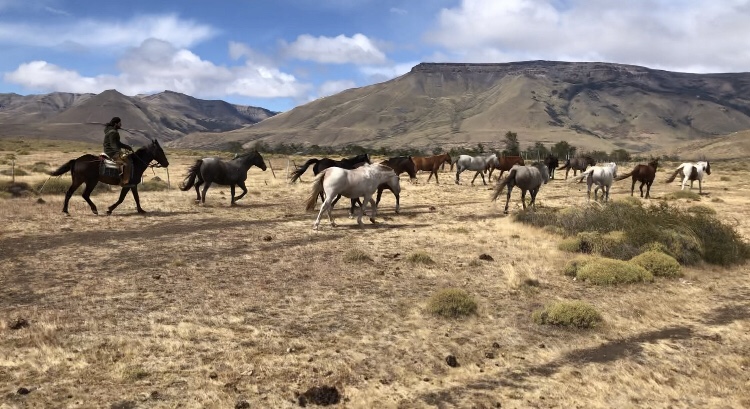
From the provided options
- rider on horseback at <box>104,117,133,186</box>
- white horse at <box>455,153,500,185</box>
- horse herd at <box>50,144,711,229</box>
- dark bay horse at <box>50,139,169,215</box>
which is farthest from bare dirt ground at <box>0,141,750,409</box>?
white horse at <box>455,153,500,185</box>

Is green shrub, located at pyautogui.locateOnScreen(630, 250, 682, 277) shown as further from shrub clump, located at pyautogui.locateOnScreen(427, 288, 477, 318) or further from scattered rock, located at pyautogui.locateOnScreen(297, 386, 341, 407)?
scattered rock, located at pyautogui.locateOnScreen(297, 386, 341, 407)

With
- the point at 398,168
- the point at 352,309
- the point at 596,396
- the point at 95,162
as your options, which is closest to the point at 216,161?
the point at 95,162

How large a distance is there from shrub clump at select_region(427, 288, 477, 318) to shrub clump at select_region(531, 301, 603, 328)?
3.40 ft

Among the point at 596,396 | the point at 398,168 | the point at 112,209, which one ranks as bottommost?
the point at 596,396

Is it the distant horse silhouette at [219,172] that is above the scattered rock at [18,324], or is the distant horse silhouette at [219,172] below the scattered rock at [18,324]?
above

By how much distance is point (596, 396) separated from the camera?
17.1 ft

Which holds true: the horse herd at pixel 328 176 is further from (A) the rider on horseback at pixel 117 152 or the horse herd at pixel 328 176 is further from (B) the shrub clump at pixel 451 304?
(B) the shrub clump at pixel 451 304

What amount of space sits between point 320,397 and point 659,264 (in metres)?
8.59

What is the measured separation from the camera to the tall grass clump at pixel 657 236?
11188mm

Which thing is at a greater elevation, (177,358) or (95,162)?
(95,162)

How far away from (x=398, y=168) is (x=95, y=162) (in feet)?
42.6

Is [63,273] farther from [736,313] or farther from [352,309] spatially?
[736,313]

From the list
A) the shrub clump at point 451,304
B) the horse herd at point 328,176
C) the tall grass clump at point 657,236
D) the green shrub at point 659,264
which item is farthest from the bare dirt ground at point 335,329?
the horse herd at point 328,176

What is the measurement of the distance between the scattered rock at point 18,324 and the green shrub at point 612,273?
31.8ft
